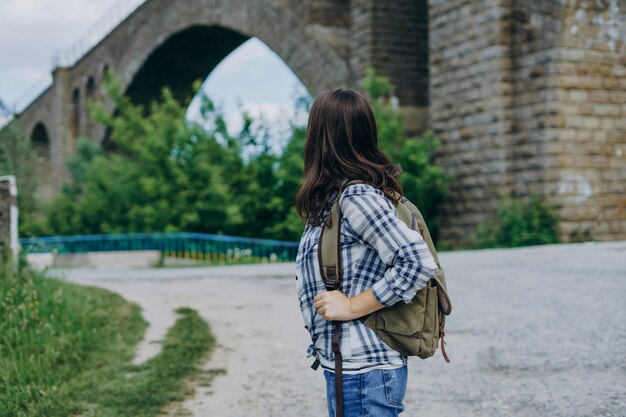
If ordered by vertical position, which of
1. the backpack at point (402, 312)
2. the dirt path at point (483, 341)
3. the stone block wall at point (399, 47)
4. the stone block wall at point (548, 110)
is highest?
the stone block wall at point (399, 47)

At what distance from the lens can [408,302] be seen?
6.91 feet

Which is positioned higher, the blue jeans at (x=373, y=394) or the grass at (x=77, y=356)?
the blue jeans at (x=373, y=394)

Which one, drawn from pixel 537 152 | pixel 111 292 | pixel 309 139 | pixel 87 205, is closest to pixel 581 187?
pixel 537 152

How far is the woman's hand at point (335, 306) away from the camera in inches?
84.0

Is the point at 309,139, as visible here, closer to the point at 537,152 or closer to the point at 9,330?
the point at 9,330

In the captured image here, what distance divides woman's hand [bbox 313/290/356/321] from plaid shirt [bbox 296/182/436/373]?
1.4 inches

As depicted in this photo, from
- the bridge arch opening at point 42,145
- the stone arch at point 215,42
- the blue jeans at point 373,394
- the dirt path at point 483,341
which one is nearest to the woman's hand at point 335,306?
the blue jeans at point 373,394

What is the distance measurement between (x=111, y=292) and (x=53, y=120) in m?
28.1

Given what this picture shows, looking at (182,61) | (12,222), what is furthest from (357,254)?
(182,61)

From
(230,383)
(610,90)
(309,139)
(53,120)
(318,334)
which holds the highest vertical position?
(53,120)

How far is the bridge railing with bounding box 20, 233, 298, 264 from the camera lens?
14.7m

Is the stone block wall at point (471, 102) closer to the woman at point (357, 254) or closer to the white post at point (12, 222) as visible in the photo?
the white post at point (12, 222)

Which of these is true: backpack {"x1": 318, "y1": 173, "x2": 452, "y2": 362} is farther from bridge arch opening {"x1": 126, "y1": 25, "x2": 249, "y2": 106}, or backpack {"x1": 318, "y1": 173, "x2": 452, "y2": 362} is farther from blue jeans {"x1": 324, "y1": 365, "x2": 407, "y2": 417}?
bridge arch opening {"x1": 126, "y1": 25, "x2": 249, "y2": 106}

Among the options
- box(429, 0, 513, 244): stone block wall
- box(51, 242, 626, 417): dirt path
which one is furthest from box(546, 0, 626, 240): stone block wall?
box(51, 242, 626, 417): dirt path
